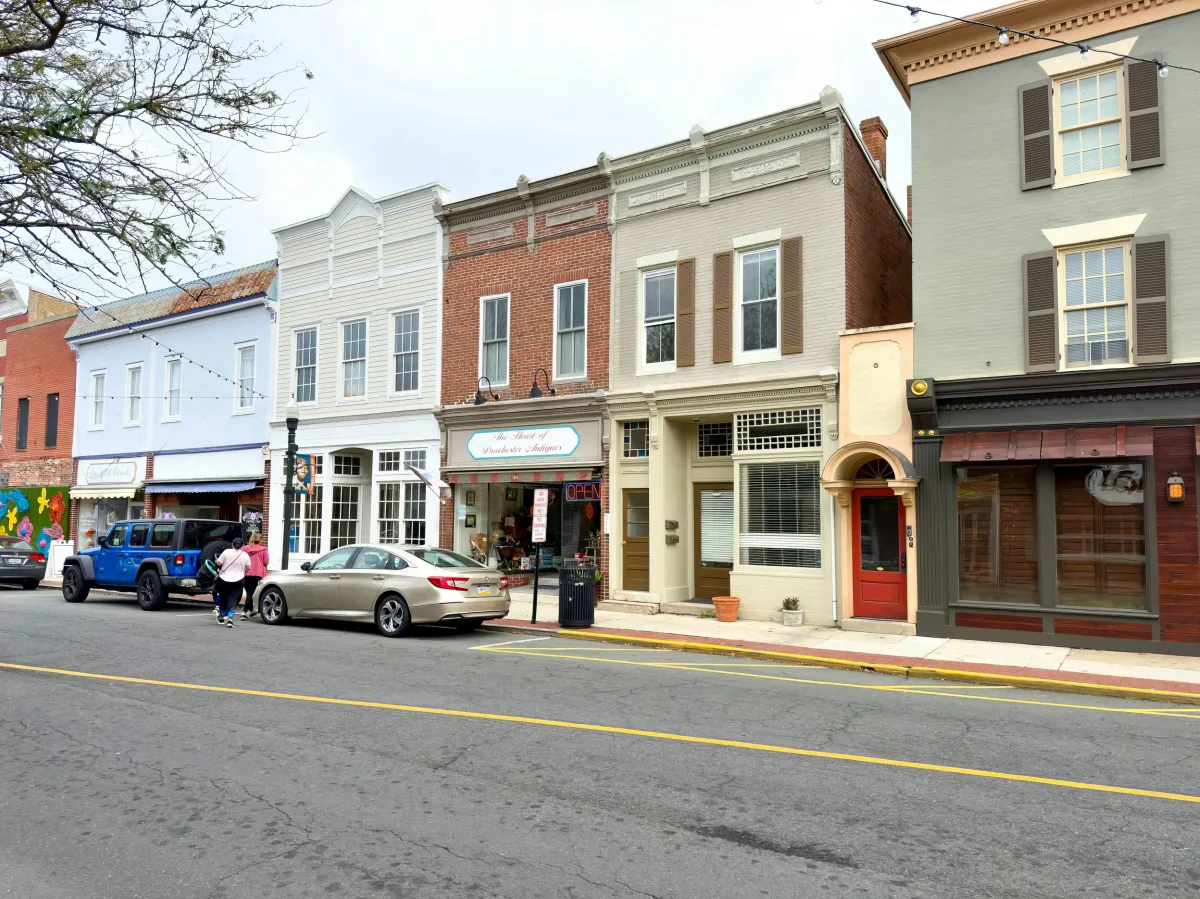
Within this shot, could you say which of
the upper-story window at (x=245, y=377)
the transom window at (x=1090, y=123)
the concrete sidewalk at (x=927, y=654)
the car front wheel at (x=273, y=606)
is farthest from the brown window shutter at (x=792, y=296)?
the upper-story window at (x=245, y=377)

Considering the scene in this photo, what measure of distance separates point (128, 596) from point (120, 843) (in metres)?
19.2

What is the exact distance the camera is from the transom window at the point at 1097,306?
42.8ft

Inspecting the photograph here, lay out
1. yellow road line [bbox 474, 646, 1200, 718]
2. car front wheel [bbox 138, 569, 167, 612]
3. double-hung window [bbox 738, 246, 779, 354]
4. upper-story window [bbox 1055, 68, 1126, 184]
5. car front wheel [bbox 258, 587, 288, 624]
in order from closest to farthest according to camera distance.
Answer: yellow road line [bbox 474, 646, 1200, 718] < upper-story window [bbox 1055, 68, 1126, 184] < car front wheel [bbox 258, 587, 288, 624] < double-hung window [bbox 738, 246, 779, 354] < car front wheel [bbox 138, 569, 167, 612]

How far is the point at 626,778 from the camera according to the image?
627 cm

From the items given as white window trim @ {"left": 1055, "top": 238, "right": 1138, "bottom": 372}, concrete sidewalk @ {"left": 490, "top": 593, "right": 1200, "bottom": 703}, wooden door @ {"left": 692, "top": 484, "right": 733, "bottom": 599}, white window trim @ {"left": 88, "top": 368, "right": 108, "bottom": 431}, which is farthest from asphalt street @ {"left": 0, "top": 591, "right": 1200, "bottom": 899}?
white window trim @ {"left": 88, "top": 368, "right": 108, "bottom": 431}

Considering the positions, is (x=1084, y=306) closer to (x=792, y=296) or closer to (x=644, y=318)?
(x=792, y=296)

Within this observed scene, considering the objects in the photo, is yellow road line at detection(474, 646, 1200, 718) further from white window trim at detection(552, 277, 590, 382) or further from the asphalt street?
white window trim at detection(552, 277, 590, 382)

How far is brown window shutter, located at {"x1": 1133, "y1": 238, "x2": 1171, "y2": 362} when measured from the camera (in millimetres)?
12562

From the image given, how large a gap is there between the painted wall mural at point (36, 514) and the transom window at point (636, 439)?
71.0 feet

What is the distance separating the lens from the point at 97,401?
2906cm

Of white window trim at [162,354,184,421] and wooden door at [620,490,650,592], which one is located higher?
white window trim at [162,354,184,421]

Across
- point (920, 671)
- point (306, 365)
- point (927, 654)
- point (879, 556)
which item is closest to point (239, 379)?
point (306, 365)

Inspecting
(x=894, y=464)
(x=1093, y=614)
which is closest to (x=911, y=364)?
(x=894, y=464)

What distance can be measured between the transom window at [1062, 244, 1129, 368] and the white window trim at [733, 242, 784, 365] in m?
4.69
